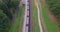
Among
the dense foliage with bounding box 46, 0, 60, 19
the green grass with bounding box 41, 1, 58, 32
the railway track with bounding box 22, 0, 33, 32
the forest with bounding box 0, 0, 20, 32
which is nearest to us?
the forest with bounding box 0, 0, 20, 32

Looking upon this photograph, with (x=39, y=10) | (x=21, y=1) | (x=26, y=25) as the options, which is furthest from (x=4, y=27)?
(x=21, y=1)

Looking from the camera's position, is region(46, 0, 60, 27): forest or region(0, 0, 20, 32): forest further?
region(46, 0, 60, 27): forest

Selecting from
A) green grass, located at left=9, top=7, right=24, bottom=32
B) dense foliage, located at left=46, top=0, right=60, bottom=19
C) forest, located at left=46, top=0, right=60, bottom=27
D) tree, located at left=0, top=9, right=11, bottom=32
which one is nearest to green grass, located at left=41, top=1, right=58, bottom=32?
forest, located at left=46, top=0, right=60, bottom=27

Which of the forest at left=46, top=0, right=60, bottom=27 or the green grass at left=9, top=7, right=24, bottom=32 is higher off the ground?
the forest at left=46, top=0, right=60, bottom=27

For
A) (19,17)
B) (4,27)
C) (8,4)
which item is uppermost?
(8,4)

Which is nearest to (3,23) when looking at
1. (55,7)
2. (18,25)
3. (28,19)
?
(18,25)

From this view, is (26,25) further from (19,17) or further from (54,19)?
(54,19)

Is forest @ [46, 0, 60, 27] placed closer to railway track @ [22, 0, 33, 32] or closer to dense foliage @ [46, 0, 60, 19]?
dense foliage @ [46, 0, 60, 19]

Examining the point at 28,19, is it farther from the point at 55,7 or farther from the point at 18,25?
the point at 55,7
